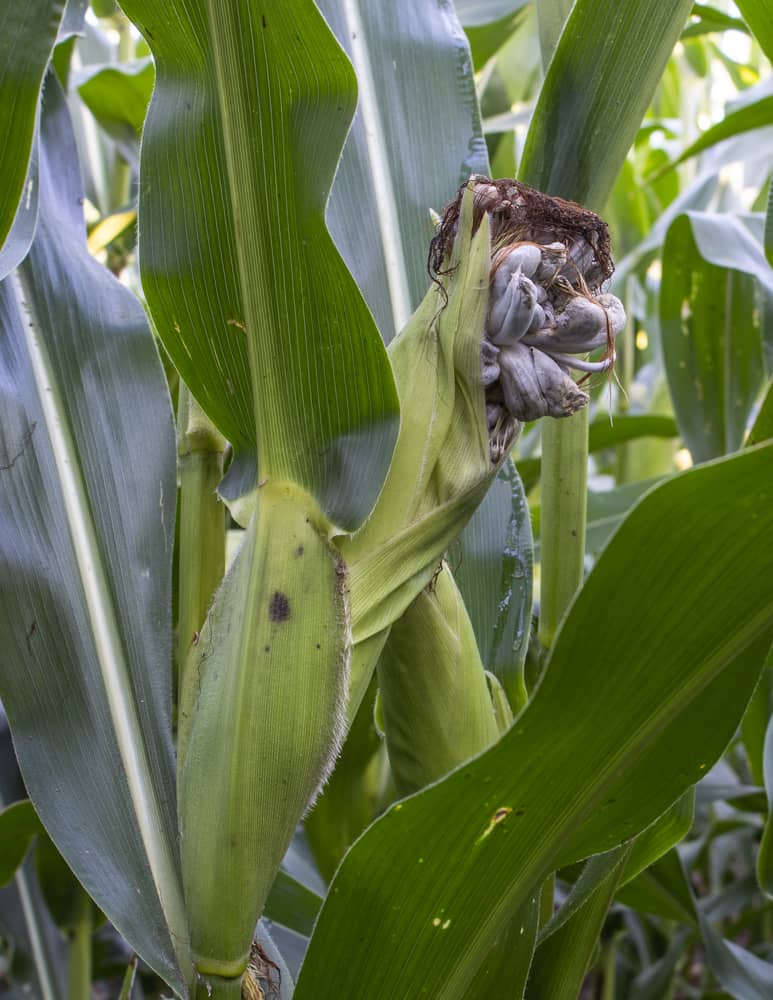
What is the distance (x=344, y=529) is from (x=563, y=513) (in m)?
0.31

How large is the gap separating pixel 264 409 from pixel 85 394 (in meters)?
0.27

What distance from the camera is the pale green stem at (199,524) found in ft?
2.17

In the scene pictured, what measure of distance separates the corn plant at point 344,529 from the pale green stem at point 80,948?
0.97 ft

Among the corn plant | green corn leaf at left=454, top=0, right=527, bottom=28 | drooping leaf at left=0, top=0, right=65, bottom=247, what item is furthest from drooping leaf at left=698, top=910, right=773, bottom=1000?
green corn leaf at left=454, top=0, right=527, bottom=28

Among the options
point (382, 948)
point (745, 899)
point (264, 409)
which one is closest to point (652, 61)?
point (264, 409)

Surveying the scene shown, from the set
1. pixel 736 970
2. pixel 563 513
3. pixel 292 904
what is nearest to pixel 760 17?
pixel 563 513

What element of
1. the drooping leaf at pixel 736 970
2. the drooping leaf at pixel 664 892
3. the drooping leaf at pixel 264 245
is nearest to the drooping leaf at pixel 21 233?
the drooping leaf at pixel 264 245

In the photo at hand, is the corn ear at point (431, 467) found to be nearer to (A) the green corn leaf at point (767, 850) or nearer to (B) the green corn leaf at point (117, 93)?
(A) the green corn leaf at point (767, 850)

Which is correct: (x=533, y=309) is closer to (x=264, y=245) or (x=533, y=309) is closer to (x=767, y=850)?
(x=264, y=245)

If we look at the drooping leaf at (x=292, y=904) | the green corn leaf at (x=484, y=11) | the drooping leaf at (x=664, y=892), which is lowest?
the drooping leaf at (x=664, y=892)

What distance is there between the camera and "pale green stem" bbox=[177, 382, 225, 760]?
2.17 feet

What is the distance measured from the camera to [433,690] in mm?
577

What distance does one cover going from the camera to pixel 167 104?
55 centimetres

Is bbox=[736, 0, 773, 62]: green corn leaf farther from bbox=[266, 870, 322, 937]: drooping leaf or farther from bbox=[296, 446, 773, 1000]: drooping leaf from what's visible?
bbox=[266, 870, 322, 937]: drooping leaf
